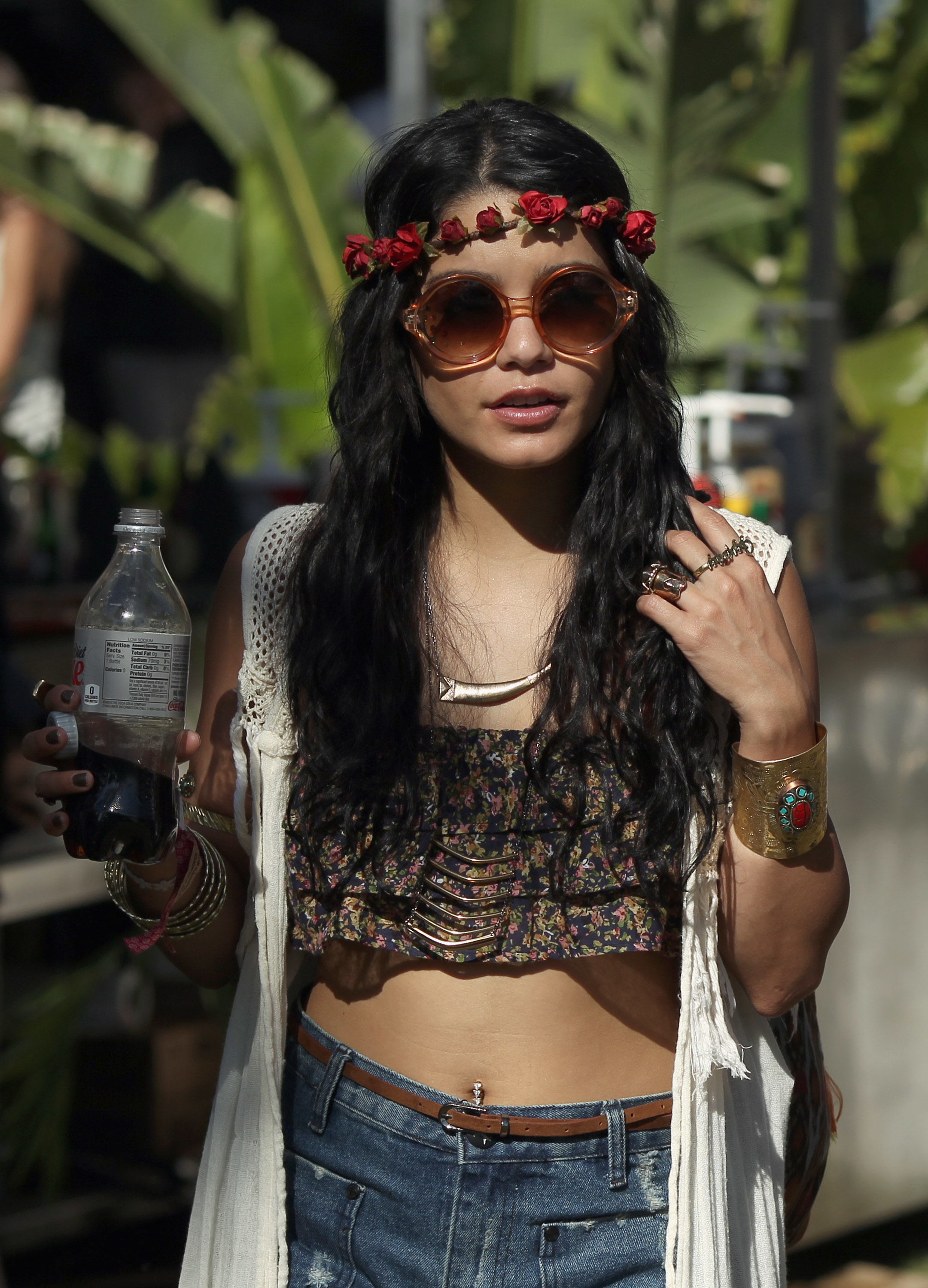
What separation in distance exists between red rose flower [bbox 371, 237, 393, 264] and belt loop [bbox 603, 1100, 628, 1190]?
Result: 113 cm

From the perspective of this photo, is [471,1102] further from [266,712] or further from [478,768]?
[266,712]

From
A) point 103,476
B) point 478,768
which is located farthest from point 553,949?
point 103,476

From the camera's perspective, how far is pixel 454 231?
5.85 feet

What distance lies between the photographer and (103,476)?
5516 mm

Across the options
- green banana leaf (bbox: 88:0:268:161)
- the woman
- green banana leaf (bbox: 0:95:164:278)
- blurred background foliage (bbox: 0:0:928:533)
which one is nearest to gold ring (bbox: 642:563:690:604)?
the woman

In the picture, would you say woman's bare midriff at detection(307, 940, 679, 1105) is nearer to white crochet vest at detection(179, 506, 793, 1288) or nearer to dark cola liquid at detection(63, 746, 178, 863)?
white crochet vest at detection(179, 506, 793, 1288)

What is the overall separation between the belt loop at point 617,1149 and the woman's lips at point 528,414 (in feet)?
2.81

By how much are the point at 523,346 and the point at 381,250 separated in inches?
10.7

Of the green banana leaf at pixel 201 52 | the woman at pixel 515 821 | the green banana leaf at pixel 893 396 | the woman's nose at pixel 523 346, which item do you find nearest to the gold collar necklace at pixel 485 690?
the woman at pixel 515 821

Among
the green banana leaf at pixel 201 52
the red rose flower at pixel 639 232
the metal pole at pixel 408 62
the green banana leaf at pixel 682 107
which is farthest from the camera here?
the green banana leaf at pixel 201 52

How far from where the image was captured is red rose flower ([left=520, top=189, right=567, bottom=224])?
175cm

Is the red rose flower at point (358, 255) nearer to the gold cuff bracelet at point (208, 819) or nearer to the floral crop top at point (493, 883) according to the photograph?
the floral crop top at point (493, 883)

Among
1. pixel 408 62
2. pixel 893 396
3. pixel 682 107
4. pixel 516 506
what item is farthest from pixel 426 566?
pixel 893 396

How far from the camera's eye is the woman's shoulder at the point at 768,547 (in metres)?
1.83
